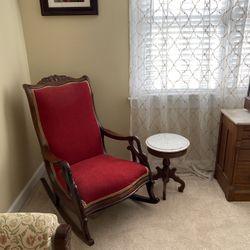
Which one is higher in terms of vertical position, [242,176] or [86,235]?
[242,176]

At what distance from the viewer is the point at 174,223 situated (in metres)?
1.94

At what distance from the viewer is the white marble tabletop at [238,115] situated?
6.48ft

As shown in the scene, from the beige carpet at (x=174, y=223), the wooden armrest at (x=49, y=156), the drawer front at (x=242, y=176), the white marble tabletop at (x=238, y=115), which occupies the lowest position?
the beige carpet at (x=174, y=223)

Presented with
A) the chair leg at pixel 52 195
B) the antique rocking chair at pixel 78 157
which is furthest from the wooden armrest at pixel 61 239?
the chair leg at pixel 52 195

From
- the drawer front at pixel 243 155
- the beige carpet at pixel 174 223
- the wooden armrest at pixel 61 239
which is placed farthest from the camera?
the drawer front at pixel 243 155

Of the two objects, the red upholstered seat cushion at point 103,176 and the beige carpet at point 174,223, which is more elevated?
the red upholstered seat cushion at point 103,176

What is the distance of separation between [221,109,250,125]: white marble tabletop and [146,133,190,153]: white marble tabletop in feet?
1.36

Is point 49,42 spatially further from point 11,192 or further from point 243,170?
point 243,170

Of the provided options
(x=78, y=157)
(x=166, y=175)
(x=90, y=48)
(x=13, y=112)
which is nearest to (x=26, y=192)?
(x=78, y=157)

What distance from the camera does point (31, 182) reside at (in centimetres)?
238

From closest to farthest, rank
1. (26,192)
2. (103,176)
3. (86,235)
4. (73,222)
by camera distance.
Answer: (86,235), (103,176), (73,222), (26,192)

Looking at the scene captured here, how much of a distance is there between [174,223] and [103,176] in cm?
68

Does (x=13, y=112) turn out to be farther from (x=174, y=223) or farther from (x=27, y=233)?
(x=174, y=223)

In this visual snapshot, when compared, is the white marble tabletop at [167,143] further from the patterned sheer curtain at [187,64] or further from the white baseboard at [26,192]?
the white baseboard at [26,192]
